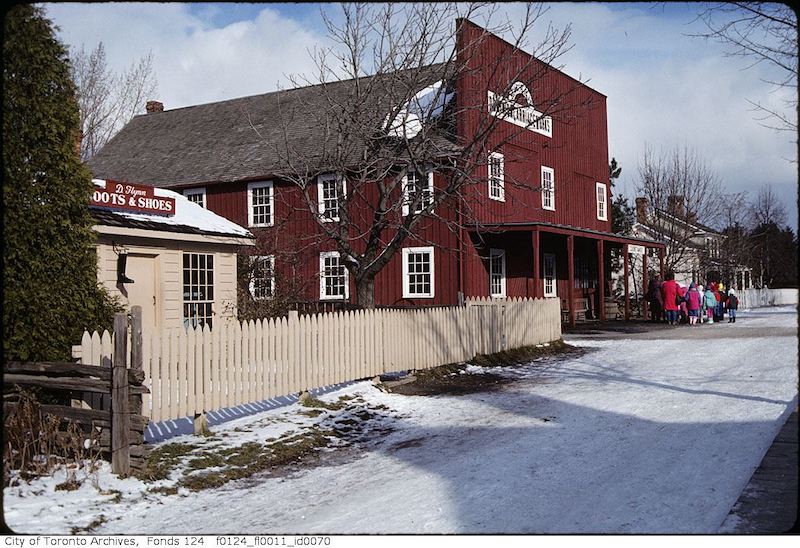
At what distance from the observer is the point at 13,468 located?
646 cm

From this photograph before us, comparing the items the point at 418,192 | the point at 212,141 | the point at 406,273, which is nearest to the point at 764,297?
the point at 406,273

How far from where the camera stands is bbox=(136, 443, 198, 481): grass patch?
6.95 meters

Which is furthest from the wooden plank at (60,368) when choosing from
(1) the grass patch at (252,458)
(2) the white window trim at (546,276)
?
(2) the white window trim at (546,276)

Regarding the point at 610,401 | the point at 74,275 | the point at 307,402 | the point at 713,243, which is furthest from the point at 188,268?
the point at 713,243

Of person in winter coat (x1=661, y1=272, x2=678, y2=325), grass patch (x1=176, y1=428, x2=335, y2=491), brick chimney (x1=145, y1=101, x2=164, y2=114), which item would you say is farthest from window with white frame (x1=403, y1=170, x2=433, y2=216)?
brick chimney (x1=145, y1=101, x2=164, y2=114)

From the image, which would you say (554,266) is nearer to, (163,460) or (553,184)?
(553,184)

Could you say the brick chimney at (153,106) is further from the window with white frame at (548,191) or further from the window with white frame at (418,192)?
the window with white frame at (548,191)

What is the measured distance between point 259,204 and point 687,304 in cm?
1555

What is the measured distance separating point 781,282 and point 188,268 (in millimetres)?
56703

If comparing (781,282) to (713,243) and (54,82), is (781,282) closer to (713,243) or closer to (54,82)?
(713,243)

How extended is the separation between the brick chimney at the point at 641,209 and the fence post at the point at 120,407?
118 feet

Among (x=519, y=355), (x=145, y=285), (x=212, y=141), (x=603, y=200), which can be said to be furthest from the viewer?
(x=603, y=200)

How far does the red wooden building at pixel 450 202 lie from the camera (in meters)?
21.9

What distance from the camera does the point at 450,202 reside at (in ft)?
66.6
